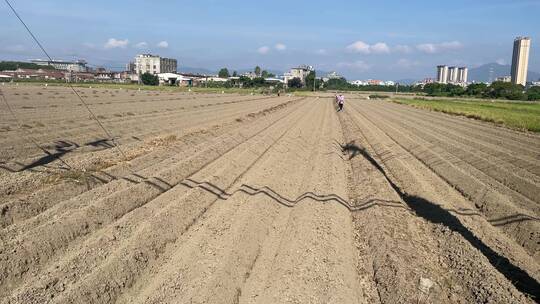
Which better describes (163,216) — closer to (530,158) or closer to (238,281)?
(238,281)

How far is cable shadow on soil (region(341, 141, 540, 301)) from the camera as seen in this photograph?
5535 mm

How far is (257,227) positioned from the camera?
22.9 feet

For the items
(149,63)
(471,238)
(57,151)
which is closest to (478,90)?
(57,151)

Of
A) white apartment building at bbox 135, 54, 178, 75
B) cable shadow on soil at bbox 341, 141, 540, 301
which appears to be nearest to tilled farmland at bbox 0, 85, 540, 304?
cable shadow on soil at bbox 341, 141, 540, 301

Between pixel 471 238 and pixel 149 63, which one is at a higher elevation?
pixel 149 63

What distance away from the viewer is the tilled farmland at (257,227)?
4977mm

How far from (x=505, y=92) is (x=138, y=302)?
11234cm

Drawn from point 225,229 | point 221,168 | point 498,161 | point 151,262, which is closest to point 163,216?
point 225,229

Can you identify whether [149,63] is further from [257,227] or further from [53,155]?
[257,227]

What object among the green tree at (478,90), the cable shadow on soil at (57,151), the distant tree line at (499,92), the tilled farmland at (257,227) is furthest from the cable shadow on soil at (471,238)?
the green tree at (478,90)

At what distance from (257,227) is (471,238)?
3412 mm

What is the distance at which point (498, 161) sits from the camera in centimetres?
1414

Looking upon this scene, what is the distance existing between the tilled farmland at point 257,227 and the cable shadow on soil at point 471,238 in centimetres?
3

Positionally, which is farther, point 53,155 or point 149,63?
point 149,63
